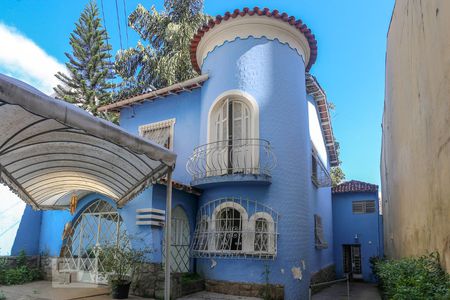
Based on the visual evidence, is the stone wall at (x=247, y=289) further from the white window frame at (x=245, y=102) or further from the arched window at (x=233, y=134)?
the white window frame at (x=245, y=102)

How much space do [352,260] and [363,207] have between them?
2804 mm

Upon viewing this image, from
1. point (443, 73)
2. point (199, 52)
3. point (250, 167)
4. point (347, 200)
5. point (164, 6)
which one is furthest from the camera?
point (164, 6)

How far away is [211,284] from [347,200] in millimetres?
11620

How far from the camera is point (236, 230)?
389 inches

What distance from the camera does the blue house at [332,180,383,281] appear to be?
1806 cm

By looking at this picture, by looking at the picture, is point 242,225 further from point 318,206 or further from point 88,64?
point 88,64

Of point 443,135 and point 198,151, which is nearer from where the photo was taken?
point 443,135

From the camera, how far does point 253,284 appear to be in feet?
30.1

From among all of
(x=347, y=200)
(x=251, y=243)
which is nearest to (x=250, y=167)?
(x=251, y=243)

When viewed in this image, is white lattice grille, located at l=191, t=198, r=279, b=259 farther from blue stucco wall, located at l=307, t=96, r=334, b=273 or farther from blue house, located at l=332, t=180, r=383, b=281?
blue house, located at l=332, t=180, r=383, b=281

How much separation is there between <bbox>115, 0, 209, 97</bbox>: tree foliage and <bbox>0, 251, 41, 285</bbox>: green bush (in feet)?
39.8

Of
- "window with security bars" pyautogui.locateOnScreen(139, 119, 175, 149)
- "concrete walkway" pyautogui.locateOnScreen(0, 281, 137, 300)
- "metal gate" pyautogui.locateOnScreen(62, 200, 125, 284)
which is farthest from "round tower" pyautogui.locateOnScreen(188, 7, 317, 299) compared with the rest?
"concrete walkway" pyautogui.locateOnScreen(0, 281, 137, 300)

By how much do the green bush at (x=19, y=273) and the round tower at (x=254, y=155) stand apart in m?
5.06

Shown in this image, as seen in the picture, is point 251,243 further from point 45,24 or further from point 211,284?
point 45,24
